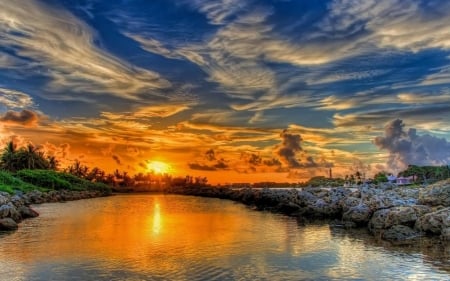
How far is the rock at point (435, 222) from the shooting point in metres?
36.5

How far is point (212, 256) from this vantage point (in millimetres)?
31188

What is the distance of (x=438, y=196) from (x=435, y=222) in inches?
345

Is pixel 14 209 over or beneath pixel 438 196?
beneath

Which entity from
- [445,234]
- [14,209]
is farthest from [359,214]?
[14,209]

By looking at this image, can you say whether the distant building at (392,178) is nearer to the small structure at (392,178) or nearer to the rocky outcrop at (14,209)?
the small structure at (392,178)

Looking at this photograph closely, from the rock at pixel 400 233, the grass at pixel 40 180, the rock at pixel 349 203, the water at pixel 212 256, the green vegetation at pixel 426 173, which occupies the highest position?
the green vegetation at pixel 426 173

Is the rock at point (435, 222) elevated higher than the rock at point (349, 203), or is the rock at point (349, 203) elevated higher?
the rock at point (349, 203)

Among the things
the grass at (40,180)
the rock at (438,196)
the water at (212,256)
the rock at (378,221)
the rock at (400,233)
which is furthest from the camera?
the grass at (40,180)

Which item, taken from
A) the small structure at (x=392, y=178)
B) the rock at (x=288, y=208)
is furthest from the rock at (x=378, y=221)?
the small structure at (x=392, y=178)

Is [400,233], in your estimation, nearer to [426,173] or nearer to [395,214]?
[395,214]

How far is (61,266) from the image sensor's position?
1079 inches

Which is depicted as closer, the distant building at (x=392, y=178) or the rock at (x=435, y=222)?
the rock at (x=435, y=222)

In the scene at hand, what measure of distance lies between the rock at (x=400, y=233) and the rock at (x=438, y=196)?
25.3ft

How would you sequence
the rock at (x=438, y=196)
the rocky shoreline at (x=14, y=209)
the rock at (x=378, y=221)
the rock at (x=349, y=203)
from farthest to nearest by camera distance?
the rock at (x=349, y=203) → the rocky shoreline at (x=14, y=209) → the rock at (x=438, y=196) → the rock at (x=378, y=221)
